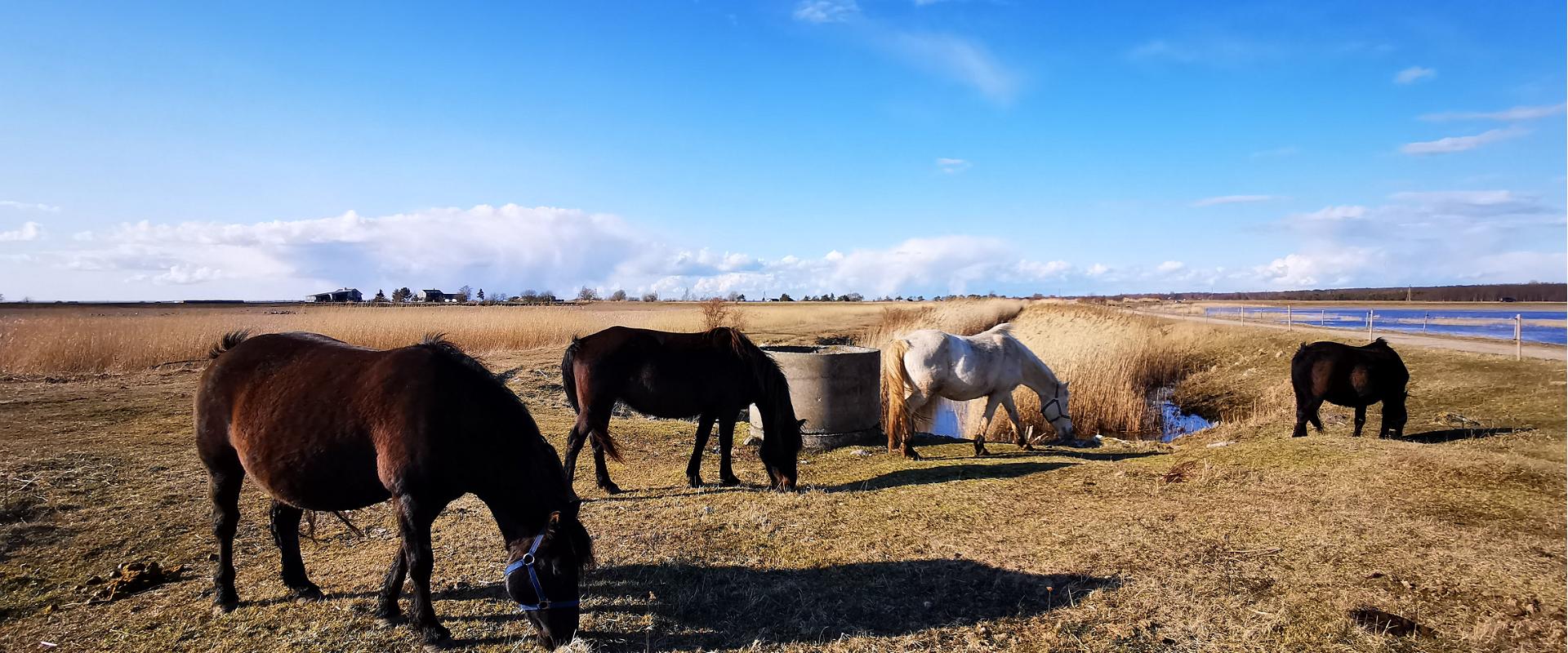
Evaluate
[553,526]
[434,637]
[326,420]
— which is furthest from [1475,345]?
[326,420]

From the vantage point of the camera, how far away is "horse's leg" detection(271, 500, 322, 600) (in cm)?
407

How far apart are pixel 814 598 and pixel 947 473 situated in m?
3.52

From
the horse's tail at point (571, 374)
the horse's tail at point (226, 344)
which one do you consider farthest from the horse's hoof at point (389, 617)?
the horse's tail at point (571, 374)

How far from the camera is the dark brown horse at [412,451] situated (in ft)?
10.7

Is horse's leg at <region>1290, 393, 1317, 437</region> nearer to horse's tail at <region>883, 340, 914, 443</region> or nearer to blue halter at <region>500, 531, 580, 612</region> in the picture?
horse's tail at <region>883, 340, 914, 443</region>

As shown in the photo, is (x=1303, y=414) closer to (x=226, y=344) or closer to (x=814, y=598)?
(x=814, y=598)

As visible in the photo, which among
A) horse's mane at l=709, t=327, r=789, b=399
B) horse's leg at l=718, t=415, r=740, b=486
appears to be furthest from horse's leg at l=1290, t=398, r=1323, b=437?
horse's leg at l=718, t=415, r=740, b=486

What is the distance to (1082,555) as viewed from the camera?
15.1 ft

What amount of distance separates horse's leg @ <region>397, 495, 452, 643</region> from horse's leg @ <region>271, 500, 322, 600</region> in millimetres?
1012

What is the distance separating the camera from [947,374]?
29.3ft

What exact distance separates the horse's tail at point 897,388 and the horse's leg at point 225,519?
6.46 metres

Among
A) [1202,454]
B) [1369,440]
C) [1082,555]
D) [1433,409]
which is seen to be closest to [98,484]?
[1082,555]

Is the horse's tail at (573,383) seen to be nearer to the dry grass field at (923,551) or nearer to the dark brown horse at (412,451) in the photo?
the dry grass field at (923,551)

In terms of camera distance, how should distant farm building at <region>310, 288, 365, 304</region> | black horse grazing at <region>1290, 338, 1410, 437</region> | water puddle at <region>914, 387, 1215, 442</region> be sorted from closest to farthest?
black horse grazing at <region>1290, 338, 1410, 437</region>
water puddle at <region>914, 387, 1215, 442</region>
distant farm building at <region>310, 288, 365, 304</region>
